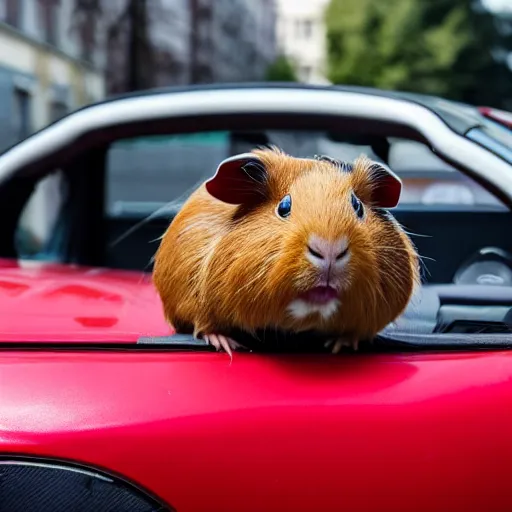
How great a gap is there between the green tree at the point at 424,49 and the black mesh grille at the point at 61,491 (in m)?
33.7

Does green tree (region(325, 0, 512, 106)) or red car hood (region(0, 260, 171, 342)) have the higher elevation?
green tree (region(325, 0, 512, 106))

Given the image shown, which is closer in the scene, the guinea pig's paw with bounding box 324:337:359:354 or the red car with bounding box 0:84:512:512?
the red car with bounding box 0:84:512:512

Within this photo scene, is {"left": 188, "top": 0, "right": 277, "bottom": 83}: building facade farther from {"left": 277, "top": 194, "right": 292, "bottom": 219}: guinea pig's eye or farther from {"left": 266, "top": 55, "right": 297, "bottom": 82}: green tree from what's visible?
{"left": 277, "top": 194, "right": 292, "bottom": 219}: guinea pig's eye

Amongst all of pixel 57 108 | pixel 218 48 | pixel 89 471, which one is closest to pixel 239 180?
pixel 89 471

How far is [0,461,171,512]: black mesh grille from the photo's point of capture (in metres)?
1.44

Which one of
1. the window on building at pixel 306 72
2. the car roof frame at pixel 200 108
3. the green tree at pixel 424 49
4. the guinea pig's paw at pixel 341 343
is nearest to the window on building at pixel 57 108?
the car roof frame at pixel 200 108

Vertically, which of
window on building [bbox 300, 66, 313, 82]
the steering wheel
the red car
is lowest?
the red car

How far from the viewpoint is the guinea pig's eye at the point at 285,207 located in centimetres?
145

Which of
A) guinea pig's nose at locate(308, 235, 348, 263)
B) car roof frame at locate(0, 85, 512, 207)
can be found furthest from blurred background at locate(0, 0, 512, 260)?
guinea pig's nose at locate(308, 235, 348, 263)

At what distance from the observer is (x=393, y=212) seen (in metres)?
2.81

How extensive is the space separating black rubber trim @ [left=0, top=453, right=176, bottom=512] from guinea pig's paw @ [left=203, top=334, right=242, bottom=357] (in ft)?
0.98

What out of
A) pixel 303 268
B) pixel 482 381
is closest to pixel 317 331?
pixel 303 268

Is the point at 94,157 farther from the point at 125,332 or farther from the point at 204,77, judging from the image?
the point at 204,77

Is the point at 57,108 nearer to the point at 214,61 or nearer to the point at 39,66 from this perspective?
the point at 39,66
